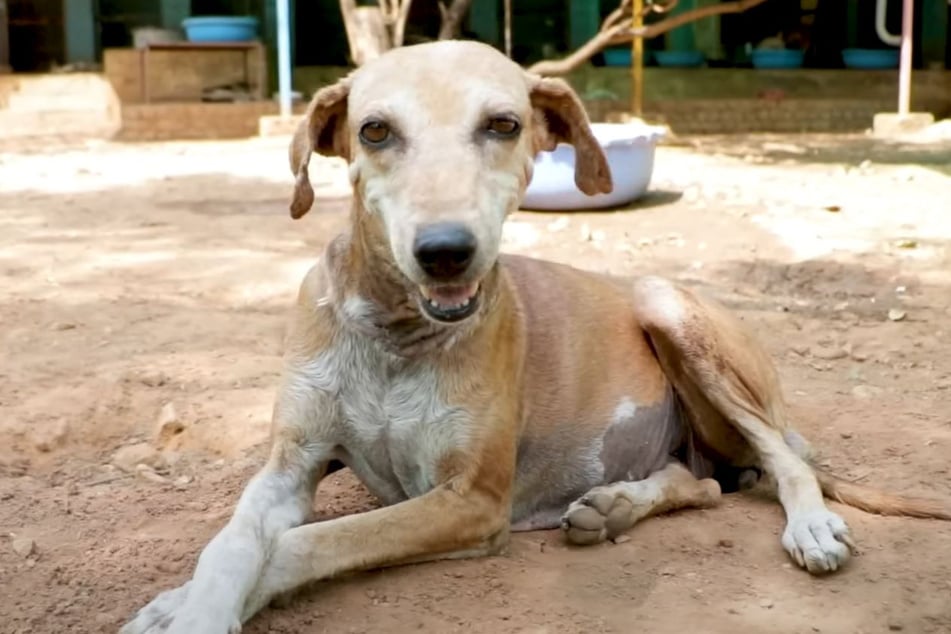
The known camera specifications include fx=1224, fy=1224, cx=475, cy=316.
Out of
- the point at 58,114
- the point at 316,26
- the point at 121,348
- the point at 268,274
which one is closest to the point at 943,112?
the point at 316,26

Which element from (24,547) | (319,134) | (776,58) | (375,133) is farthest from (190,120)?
(375,133)

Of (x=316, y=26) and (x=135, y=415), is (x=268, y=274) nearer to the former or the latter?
(x=135, y=415)

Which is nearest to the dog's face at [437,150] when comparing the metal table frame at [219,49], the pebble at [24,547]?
the pebble at [24,547]

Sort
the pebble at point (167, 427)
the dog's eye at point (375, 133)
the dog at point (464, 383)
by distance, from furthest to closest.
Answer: the pebble at point (167, 427) → the dog's eye at point (375, 133) → the dog at point (464, 383)

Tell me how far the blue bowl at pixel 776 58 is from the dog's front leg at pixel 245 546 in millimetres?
15025

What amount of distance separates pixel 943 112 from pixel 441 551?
1496 cm

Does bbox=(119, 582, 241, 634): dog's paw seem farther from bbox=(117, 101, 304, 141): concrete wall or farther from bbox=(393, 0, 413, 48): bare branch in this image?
bbox=(117, 101, 304, 141): concrete wall

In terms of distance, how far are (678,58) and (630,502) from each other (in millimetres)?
14259

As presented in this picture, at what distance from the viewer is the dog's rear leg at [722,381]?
3.67m

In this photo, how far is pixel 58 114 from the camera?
47.4ft

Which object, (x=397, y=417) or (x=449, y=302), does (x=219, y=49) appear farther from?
(x=449, y=302)

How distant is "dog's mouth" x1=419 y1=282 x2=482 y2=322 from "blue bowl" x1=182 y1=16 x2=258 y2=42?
12455mm

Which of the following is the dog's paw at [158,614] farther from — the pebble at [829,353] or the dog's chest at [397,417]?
the pebble at [829,353]

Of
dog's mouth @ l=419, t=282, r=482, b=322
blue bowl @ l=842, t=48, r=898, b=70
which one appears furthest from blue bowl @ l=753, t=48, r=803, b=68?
dog's mouth @ l=419, t=282, r=482, b=322
